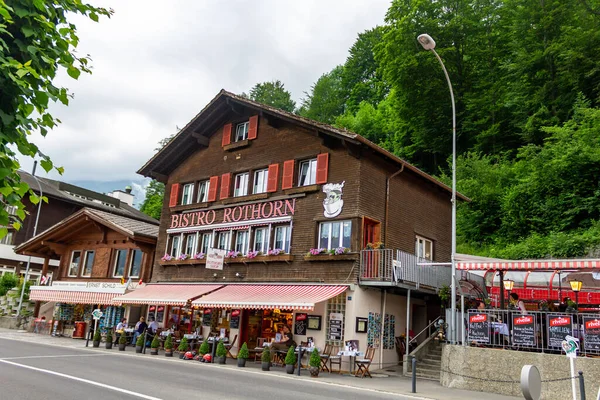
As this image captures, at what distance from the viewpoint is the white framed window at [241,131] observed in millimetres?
24641

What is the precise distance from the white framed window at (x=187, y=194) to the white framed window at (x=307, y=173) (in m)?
7.29

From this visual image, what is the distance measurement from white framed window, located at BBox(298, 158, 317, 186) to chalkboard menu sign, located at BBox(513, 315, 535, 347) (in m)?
9.84

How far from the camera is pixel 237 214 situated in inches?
920

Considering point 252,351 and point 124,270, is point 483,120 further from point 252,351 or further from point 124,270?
point 124,270

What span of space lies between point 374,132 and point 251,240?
77.7 ft

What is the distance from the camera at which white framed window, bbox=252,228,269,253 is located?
21.9 metres

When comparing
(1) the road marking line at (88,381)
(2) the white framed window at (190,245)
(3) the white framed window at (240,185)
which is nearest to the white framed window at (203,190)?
(2) the white framed window at (190,245)

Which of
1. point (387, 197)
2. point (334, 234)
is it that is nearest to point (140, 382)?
point (334, 234)

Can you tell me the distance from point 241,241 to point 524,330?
1290cm

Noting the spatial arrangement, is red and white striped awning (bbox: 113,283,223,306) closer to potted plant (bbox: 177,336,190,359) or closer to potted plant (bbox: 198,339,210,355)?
potted plant (bbox: 177,336,190,359)

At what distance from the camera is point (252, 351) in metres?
20.4

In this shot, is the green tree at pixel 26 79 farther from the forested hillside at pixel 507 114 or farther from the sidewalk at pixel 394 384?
the forested hillside at pixel 507 114

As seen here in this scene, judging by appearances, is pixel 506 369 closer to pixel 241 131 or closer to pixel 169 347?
pixel 169 347

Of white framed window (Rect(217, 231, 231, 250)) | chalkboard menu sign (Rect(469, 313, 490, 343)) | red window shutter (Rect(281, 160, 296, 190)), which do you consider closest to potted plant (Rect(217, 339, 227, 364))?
white framed window (Rect(217, 231, 231, 250))
